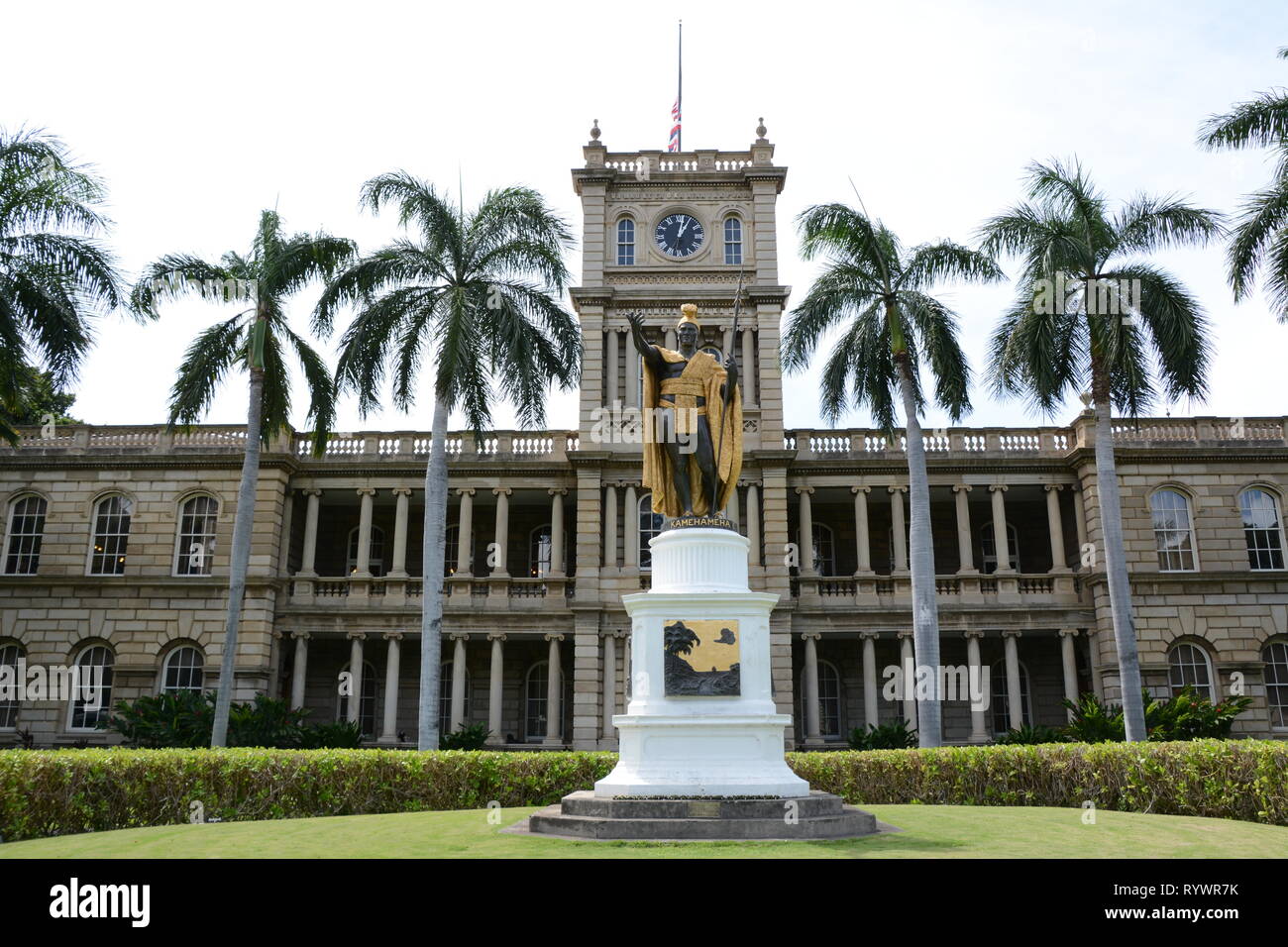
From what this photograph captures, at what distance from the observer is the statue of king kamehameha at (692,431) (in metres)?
11.4

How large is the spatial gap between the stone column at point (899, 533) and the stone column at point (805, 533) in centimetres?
230

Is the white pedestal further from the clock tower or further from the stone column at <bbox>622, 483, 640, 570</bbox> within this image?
the stone column at <bbox>622, 483, 640, 570</bbox>

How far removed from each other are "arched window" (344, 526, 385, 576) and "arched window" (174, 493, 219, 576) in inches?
164

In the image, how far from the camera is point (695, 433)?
1141 cm

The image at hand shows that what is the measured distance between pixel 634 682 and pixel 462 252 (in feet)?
43.8

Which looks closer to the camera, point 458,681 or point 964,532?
point 458,681

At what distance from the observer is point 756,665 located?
1021cm

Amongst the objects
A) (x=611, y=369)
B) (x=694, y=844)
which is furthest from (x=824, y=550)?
(x=694, y=844)

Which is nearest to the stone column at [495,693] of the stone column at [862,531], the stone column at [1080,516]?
the stone column at [862,531]

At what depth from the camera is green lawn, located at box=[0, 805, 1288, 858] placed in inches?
319

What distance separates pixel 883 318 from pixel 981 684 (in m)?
10.6

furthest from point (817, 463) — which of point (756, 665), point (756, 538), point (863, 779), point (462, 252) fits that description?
point (756, 665)

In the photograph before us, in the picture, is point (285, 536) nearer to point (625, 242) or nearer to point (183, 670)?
point (183, 670)

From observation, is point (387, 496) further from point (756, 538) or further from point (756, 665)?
point (756, 665)
